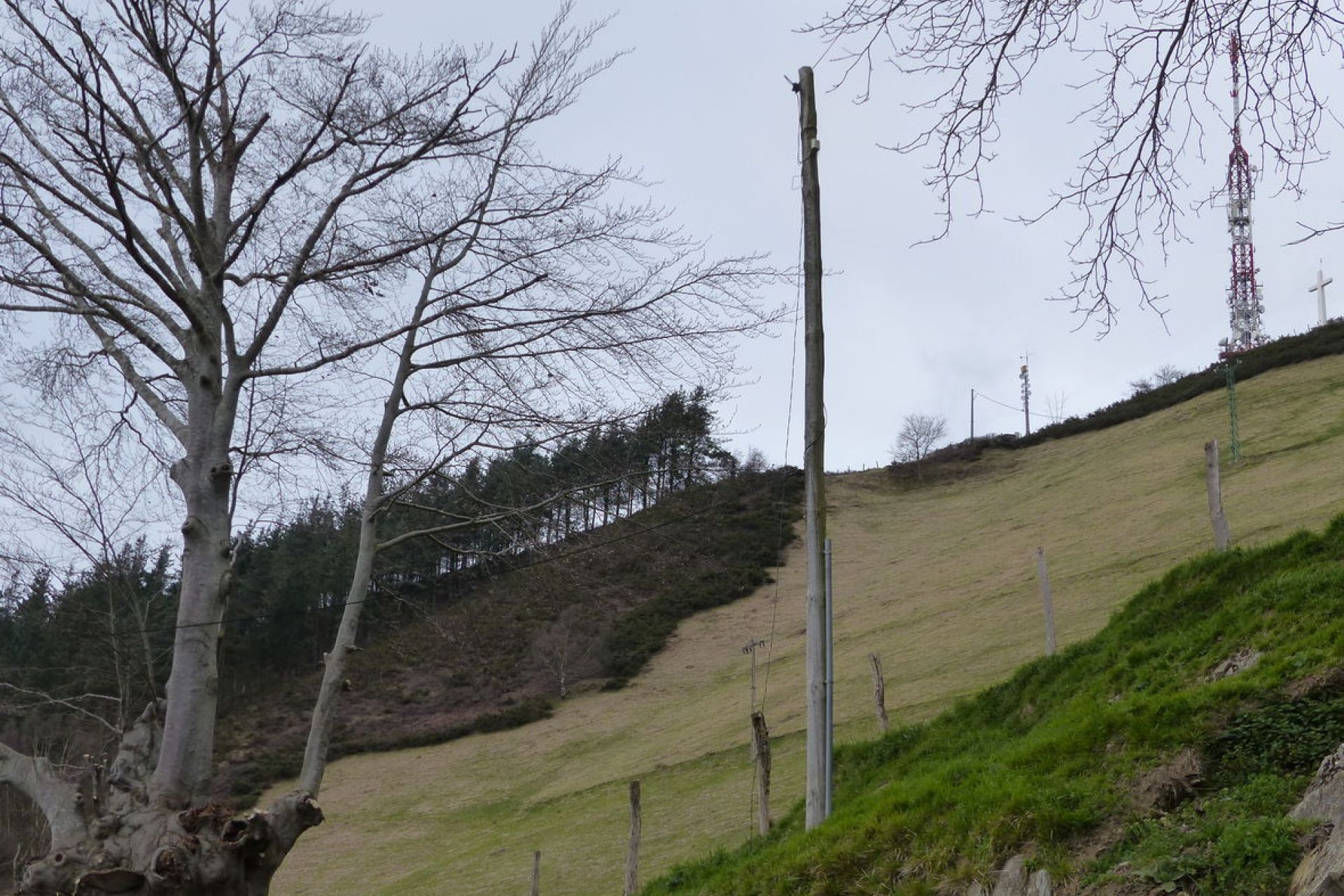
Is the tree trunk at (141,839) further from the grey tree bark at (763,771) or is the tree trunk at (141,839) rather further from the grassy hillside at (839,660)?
the grassy hillside at (839,660)

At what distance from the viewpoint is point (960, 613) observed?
98.4ft

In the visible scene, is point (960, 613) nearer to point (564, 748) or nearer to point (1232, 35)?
point (564, 748)

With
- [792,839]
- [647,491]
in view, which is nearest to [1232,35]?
[647,491]

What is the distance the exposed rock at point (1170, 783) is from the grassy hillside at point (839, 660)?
38.3 ft

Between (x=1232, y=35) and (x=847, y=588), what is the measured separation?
128 ft

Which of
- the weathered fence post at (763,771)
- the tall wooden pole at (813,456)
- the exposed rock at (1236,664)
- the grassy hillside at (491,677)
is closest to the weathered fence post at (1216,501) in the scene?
the weathered fence post at (763,771)

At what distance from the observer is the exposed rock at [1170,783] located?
19.1ft

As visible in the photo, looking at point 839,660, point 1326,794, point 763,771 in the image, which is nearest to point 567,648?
point 839,660

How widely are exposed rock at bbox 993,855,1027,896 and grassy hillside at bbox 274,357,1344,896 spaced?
11.8m

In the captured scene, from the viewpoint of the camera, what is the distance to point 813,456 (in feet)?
28.6

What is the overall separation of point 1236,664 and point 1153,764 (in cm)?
183

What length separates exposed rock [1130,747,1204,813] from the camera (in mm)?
5815

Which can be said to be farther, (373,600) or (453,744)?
(453,744)

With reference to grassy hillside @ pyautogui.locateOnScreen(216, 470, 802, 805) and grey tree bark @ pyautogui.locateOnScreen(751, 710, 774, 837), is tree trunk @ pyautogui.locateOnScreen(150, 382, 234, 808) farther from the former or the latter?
grassy hillside @ pyautogui.locateOnScreen(216, 470, 802, 805)
